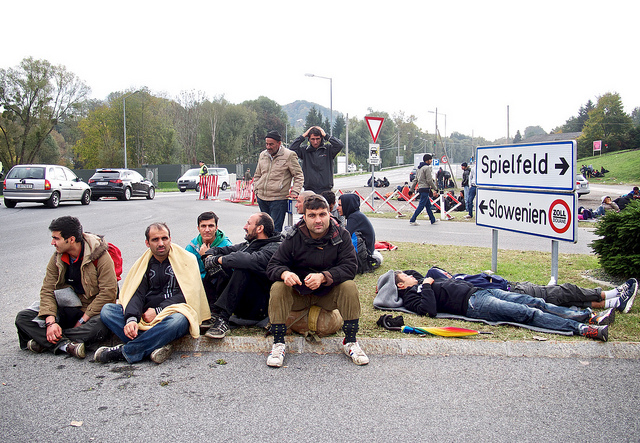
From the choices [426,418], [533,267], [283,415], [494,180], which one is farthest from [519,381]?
[533,267]

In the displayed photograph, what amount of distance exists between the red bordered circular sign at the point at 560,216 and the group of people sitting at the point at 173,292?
10.3 ft

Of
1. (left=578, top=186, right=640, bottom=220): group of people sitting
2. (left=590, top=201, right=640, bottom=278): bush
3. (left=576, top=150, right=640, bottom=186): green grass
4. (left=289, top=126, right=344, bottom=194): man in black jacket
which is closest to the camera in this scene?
(left=590, top=201, right=640, bottom=278): bush

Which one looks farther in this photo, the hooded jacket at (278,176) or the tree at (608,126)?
the tree at (608,126)

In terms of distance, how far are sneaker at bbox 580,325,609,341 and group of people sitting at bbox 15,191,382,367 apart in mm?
2195

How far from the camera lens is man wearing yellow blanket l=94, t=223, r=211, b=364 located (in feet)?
14.5

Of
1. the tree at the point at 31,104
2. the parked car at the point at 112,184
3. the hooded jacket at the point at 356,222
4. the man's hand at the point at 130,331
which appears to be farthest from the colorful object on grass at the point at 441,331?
→ the tree at the point at 31,104

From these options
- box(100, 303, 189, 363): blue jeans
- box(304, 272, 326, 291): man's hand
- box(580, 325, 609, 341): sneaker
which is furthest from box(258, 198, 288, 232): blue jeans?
box(580, 325, 609, 341): sneaker

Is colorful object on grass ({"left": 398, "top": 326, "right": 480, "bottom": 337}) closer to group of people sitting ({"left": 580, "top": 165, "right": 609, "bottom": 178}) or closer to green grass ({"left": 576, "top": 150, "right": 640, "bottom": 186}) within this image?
green grass ({"left": 576, "top": 150, "right": 640, "bottom": 186})

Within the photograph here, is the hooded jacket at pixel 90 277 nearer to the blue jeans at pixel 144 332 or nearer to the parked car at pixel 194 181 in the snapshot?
the blue jeans at pixel 144 332

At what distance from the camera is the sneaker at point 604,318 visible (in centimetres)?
493

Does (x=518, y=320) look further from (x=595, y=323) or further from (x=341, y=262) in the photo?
(x=341, y=262)

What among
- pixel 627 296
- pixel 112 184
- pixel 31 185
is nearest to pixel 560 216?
pixel 627 296

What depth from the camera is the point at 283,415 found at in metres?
3.44

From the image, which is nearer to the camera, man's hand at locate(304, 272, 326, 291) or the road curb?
man's hand at locate(304, 272, 326, 291)
